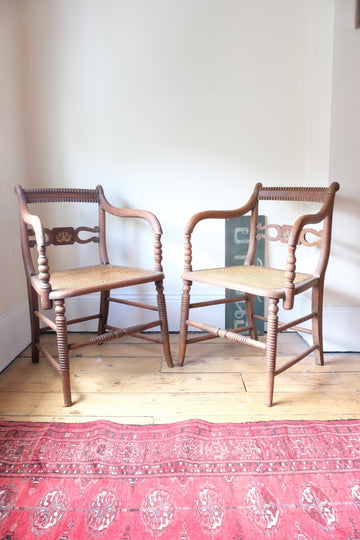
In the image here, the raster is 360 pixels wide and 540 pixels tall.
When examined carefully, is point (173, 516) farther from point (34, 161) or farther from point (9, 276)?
point (34, 161)

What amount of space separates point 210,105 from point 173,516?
70.2 inches

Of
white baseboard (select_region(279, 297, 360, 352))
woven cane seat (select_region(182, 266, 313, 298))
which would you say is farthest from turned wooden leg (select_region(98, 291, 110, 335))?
white baseboard (select_region(279, 297, 360, 352))

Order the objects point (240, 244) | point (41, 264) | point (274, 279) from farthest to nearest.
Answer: point (240, 244) → point (274, 279) → point (41, 264)

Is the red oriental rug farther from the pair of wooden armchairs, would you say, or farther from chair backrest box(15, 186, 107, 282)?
chair backrest box(15, 186, 107, 282)

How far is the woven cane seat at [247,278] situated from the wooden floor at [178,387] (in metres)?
0.43

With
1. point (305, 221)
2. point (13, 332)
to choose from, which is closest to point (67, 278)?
point (13, 332)

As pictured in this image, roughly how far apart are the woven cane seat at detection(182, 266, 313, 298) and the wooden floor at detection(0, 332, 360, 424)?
428mm

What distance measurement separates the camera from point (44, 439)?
122cm

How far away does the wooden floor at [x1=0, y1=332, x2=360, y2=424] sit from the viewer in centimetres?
137

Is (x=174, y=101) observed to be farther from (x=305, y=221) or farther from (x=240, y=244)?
(x=305, y=221)

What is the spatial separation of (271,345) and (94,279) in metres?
0.73

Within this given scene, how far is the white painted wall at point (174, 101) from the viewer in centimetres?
187

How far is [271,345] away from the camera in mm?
1371

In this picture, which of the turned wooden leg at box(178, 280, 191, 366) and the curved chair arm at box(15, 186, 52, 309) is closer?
the curved chair arm at box(15, 186, 52, 309)
